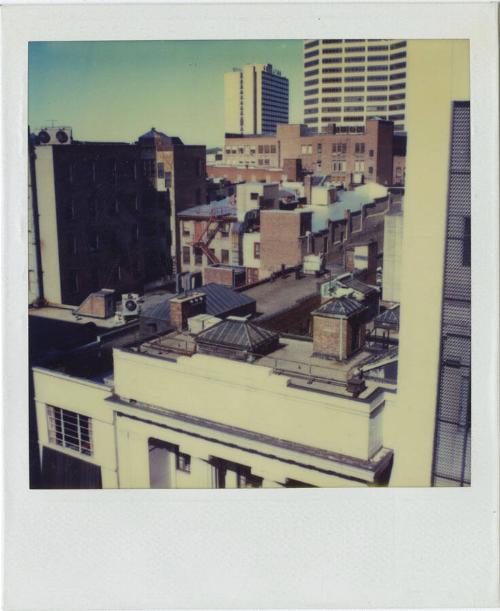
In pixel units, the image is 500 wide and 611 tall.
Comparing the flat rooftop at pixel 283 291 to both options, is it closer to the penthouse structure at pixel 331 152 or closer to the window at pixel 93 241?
the penthouse structure at pixel 331 152

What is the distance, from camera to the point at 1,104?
30.8ft

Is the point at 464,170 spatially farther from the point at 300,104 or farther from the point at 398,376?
the point at 300,104

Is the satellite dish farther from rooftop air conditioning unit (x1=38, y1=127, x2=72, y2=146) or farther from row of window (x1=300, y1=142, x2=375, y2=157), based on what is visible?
row of window (x1=300, y1=142, x2=375, y2=157)

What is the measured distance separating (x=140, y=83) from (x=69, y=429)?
619cm

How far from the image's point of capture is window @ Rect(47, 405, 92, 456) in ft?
36.3

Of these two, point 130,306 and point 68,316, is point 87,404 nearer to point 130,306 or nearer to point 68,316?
point 68,316

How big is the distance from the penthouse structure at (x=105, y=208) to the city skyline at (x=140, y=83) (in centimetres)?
90

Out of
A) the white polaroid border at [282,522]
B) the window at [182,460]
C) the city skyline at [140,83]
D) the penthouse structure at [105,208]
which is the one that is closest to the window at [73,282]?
the penthouse structure at [105,208]

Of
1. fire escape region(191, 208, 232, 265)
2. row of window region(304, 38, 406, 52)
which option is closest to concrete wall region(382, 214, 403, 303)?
row of window region(304, 38, 406, 52)

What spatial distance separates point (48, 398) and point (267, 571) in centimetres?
491

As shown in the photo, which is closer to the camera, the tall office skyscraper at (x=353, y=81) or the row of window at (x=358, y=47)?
the row of window at (x=358, y=47)

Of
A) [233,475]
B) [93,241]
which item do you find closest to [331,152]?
[93,241]

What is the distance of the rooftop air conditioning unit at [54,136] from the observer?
11680 mm

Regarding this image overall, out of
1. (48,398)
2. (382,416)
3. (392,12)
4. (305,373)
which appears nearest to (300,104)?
(392,12)
